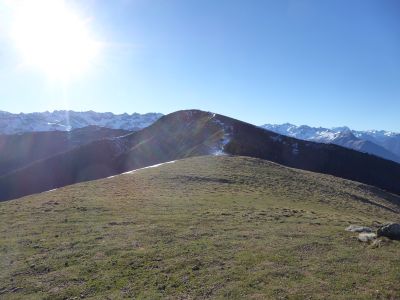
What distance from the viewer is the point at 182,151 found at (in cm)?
12219

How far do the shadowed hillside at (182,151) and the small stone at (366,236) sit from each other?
9486cm

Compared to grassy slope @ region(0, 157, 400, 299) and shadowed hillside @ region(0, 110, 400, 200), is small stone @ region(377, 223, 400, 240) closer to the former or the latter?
grassy slope @ region(0, 157, 400, 299)

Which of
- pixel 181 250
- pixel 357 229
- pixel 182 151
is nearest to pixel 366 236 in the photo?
pixel 357 229

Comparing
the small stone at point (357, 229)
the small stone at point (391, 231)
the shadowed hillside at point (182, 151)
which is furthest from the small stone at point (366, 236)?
the shadowed hillside at point (182, 151)

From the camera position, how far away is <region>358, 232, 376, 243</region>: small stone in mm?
25908

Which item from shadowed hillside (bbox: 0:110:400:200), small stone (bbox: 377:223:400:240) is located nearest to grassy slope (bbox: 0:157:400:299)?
small stone (bbox: 377:223:400:240)

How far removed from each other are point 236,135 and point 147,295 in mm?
112018

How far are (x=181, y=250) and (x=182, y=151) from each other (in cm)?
9874

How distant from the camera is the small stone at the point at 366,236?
1020 inches

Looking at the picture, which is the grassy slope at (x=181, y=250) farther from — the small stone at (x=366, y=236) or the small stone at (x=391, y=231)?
Answer: the small stone at (x=391, y=231)

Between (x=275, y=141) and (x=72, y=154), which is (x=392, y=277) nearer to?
(x=275, y=141)

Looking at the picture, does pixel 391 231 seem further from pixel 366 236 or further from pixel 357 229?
pixel 357 229

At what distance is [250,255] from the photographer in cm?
2267

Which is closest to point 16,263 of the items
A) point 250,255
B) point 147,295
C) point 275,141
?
point 147,295
